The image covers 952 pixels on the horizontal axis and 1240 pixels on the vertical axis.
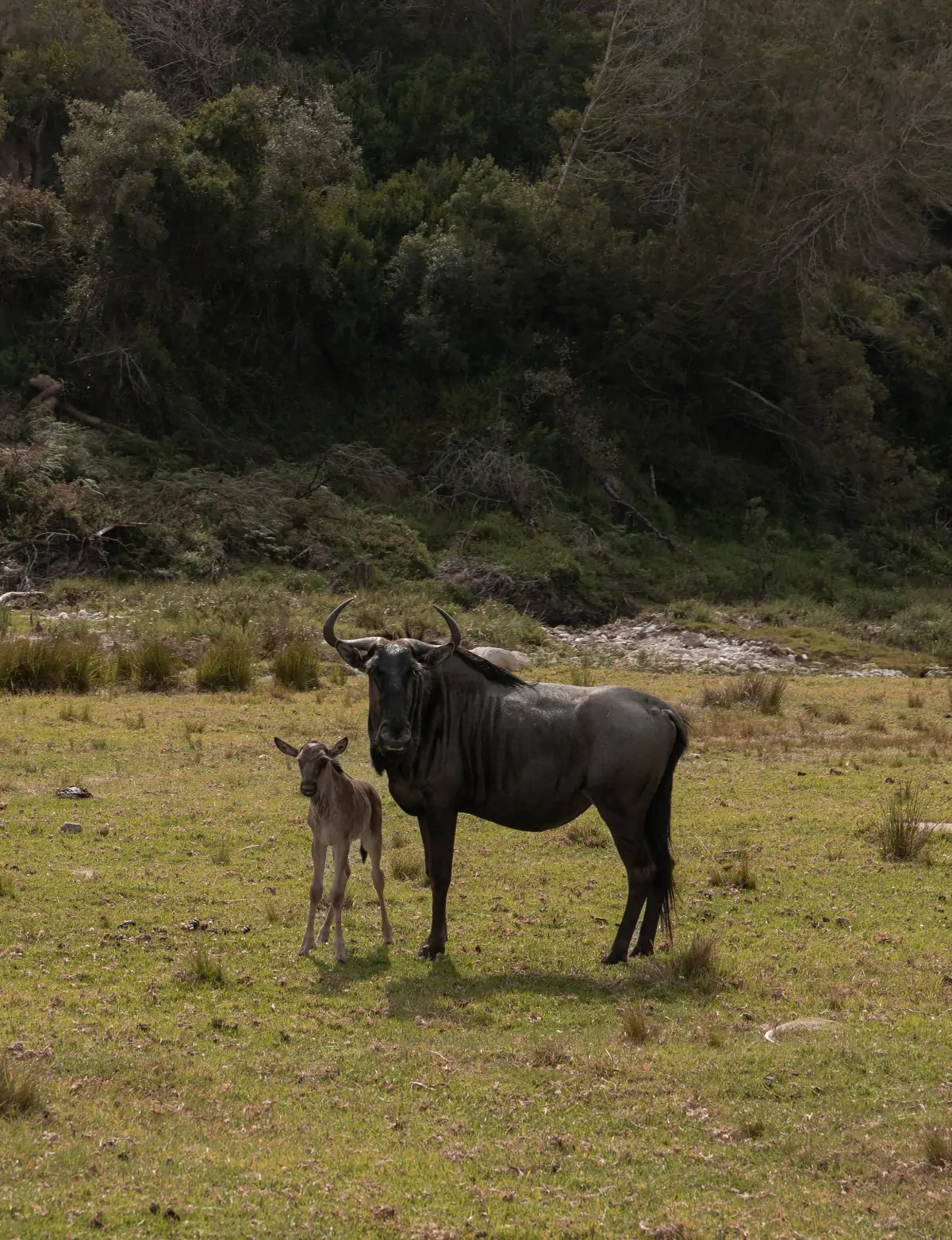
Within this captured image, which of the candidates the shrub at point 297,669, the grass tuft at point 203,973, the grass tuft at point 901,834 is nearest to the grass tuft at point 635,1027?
the grass tuft at point 203,973

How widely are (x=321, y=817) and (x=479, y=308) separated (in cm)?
3558

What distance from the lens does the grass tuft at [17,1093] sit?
6.82 m

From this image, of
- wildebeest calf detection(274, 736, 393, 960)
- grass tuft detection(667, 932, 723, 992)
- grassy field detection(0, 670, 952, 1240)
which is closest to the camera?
grassy field detection(0, 670, 952, 1240)

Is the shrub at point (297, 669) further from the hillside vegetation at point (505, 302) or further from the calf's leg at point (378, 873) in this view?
the hillside vegetation at point (505, 302)

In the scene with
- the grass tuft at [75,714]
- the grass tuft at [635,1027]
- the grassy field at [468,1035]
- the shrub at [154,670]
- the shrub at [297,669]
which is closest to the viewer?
the grassy field at [468,1035]

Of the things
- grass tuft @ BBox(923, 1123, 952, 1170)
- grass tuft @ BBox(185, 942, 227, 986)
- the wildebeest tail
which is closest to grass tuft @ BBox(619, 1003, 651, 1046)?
the wildebeest tail

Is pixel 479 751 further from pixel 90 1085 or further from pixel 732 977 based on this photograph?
pixel 90 1085

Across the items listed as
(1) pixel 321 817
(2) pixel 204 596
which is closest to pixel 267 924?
(1) pixel 321 817

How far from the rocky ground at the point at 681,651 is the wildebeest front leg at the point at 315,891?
59.2 ft

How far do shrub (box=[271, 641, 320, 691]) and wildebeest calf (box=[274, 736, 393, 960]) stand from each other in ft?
38.0

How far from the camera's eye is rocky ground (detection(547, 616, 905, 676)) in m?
28.2

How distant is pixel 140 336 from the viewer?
3962 cm

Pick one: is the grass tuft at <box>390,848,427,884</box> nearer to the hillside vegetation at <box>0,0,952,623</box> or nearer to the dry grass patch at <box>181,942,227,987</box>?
the dry grass patch at <box>181,942,227,987</box>

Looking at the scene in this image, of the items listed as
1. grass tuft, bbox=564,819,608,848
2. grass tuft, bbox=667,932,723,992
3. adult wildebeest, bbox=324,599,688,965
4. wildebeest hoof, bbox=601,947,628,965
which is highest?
adult wildebeest, bbox=324,599,688,965
